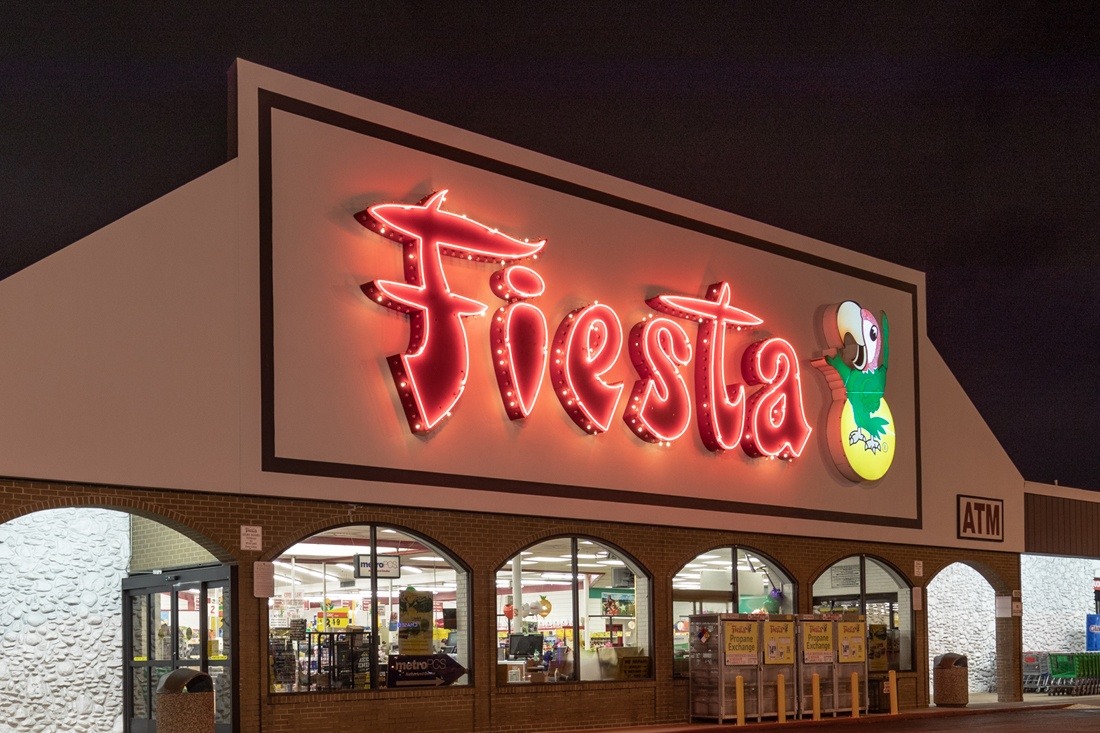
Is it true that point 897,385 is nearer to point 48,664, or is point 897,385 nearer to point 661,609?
point 661,609

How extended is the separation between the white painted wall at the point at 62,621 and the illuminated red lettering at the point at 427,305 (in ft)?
16.6

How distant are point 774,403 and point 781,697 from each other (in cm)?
558

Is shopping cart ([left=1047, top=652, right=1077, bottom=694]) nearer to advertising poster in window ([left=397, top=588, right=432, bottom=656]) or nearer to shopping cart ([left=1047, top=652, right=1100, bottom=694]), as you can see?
shopping cart ([left=1047, top=652, right=1100, bottom=694])

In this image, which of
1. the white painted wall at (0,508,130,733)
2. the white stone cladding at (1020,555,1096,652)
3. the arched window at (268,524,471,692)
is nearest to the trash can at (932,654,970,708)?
the white stone cladding at (1020,555,1096,652)

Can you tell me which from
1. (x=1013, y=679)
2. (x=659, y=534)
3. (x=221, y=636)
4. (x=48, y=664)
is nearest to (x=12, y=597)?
(x=48, y=664)

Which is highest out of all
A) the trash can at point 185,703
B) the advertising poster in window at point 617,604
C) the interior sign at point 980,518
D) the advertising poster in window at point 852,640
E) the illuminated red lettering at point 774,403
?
the illuminated red lettering at point 774,403

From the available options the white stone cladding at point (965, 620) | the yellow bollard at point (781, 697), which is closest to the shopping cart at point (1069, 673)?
the white stone cladding at point (965, 620)

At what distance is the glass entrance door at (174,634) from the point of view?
18.3 meters

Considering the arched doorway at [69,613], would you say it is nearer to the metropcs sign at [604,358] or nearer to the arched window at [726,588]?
the metropcs sign at [604,358]

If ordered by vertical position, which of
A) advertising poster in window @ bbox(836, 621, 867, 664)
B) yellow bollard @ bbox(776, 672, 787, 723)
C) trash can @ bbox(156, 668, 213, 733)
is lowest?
yellow bollard @ bbox(776, 672, 787, 723)

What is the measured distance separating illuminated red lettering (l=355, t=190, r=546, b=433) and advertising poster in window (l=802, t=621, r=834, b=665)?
8510 mm

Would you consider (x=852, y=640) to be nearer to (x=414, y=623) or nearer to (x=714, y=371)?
(x=714, y=371)

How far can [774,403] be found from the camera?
26031mm

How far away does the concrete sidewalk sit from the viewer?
73.6 feet
